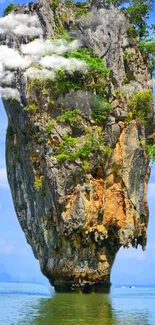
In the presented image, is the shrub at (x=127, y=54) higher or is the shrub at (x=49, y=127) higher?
the shrub at (x=127, y=54)

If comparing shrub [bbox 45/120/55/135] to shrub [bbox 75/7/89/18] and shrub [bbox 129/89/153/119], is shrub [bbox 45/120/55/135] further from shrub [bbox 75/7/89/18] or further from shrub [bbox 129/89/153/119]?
shrub [bbox 75/7/89/18]

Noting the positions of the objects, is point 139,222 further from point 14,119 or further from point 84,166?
point 14,119

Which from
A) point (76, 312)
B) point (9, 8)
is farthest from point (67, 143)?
point (76, 312)

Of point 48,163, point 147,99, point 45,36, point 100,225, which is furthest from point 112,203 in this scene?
point 45,36

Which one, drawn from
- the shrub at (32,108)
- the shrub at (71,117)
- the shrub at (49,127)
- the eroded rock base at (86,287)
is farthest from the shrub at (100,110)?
the eroded rock base at (86,287)

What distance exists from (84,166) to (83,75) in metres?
3.67

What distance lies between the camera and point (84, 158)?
2272 cm

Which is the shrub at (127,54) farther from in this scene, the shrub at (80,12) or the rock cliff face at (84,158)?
the shrub at (80,12)

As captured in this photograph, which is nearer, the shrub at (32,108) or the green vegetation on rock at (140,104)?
the shrub at (32,108)

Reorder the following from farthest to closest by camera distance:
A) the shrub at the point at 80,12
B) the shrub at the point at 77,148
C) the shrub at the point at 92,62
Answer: the shrub at the point at 80,12, the shrub at the point at 92,62, the shrub at the point at 77,148

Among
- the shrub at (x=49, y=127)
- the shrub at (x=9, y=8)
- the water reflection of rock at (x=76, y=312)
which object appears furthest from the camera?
the shrub at (x=9, y=8)

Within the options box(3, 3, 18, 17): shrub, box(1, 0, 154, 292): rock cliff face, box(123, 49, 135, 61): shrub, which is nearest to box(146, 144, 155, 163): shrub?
box(1, 0, 154, 292): rock cliff face

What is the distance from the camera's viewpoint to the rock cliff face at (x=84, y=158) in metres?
22.7

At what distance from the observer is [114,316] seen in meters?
15.7
